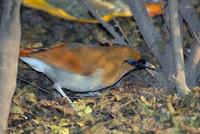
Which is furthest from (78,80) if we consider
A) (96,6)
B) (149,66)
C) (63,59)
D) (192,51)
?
(96,6)

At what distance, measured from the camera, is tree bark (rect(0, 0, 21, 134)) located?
536 cm

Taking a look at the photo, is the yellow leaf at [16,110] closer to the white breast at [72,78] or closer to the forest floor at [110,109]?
the forest floor at [110,109]

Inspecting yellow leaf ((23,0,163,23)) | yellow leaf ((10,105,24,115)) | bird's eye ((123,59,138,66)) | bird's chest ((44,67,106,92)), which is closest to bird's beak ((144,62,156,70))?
bird's eye ((123,59,138,66))

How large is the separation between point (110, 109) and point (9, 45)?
1376 mm

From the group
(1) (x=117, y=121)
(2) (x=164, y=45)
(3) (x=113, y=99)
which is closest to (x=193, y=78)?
(2) (x=164, y=45)

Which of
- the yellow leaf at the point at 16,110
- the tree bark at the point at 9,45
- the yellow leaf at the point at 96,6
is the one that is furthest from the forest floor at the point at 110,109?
the yellow leaf at the point at 96,6

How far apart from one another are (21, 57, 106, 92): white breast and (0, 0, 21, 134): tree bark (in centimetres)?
132

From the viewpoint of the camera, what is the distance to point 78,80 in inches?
271

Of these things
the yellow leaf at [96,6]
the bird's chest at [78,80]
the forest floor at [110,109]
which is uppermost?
the yellow leaf at [96,6]

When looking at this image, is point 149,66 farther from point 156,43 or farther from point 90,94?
point 90,94

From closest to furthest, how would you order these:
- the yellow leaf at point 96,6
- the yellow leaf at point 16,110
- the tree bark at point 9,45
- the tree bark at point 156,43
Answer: the tree bark at point 9,45, the yellow leaf at point 16,110, the tree bark at point 156,43, the yellow leaf at point 96,6

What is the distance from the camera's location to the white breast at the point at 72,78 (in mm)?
6902

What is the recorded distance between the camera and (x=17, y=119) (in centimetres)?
631

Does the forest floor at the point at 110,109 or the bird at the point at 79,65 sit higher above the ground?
the bird at the point at 79,65
